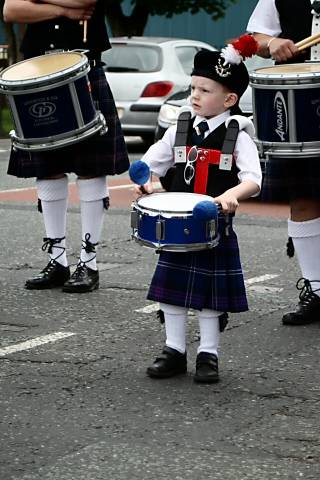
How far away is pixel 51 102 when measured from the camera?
→ 6609mm

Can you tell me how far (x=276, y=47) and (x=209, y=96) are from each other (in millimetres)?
1080

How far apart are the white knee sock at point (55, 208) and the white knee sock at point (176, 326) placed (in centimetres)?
203

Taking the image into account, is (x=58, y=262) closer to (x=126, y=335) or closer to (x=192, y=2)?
(x=126, y=335)

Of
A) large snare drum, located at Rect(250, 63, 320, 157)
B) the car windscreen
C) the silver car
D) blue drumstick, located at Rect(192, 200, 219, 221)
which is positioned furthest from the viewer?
the car windscreen

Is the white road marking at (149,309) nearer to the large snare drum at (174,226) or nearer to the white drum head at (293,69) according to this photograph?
the white drum head at (293,69)

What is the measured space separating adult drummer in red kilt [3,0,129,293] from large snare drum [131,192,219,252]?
6.69 feet

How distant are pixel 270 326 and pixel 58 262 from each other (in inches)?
58.2

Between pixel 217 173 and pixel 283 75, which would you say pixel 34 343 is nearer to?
pixel 217 173

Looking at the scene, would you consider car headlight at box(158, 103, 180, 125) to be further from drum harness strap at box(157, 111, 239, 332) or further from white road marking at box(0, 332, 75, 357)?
drum harness strap at box(157, 111, 239, 332)

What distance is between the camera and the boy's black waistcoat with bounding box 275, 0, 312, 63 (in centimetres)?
632

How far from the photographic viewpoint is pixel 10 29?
85.0 ft

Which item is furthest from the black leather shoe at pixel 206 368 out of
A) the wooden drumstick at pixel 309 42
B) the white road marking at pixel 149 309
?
the wooden drumstick at pixel 309 42

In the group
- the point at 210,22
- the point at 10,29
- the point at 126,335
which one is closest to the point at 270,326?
the point at 126,335

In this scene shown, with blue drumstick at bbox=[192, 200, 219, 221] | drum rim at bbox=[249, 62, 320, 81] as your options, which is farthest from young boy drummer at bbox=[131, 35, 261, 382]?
drum rim at bbox=[249, 62, 320, 81]
